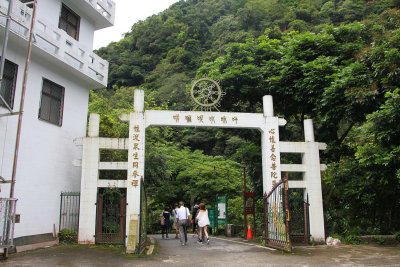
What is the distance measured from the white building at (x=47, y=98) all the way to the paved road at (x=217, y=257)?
5.99 ft

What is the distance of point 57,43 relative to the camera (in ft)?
34.5

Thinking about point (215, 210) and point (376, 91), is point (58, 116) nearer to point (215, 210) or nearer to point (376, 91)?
point (215, 210)

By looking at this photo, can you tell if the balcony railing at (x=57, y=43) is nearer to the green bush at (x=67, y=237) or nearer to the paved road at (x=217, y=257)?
the green bush at (x=67, y=237)

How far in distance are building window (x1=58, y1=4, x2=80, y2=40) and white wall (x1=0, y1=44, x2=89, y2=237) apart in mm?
1828

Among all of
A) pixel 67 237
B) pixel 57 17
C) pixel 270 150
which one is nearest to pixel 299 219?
pixel 270 150

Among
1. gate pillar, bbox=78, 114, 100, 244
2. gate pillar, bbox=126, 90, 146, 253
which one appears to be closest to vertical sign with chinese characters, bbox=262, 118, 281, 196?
gate pillar, bbox=126, 90, 146, 253

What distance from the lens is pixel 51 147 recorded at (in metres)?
10.7

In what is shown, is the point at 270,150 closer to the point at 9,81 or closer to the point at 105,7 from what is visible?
the point at 9,81

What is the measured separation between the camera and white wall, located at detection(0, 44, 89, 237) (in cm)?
926

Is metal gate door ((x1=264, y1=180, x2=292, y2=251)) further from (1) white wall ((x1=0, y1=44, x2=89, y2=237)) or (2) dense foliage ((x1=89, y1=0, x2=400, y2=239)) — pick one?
(1) white wall ((x1=0, y1=44, x2=89, y2=237))

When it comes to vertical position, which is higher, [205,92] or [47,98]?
[205,92]

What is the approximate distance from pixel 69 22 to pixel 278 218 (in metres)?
10.0

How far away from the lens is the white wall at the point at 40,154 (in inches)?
364

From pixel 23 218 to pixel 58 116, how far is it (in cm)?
356
